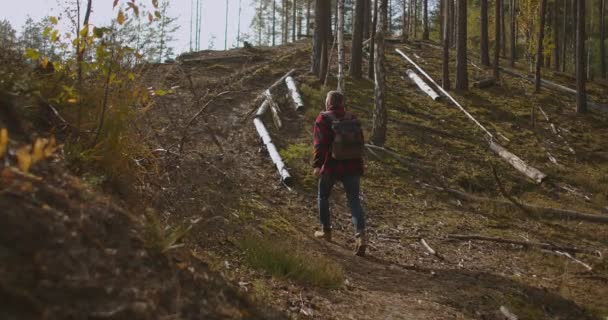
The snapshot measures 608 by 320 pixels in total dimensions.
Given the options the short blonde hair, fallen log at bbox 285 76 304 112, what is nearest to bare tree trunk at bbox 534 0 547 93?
fallen log at bbox 285 76 304 112

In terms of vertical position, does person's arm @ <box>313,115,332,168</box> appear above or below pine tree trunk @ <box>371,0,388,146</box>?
below

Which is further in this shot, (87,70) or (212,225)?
(212,225)

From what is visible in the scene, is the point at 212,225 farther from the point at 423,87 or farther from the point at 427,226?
the point at 423,87

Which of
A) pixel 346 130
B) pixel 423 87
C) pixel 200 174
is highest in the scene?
pixel 423 87

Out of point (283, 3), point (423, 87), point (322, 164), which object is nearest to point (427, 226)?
point (322, 164)

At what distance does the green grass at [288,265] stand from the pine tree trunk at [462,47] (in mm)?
16108

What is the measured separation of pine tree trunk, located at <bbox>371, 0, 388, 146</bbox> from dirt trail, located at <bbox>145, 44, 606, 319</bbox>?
160cm

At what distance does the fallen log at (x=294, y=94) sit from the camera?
46.9 feet

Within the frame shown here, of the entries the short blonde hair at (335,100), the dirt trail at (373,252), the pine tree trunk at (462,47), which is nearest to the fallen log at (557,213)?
the dirt trail at (373,252)

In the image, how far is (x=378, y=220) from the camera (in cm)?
853

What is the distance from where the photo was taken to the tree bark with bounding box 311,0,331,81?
58.3 ft

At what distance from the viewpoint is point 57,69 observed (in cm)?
399

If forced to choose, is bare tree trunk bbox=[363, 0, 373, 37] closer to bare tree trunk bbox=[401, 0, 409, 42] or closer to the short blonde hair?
bare tree trunk bbox=[401, 0, 409, 42]

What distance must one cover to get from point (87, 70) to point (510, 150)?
39.5ft
